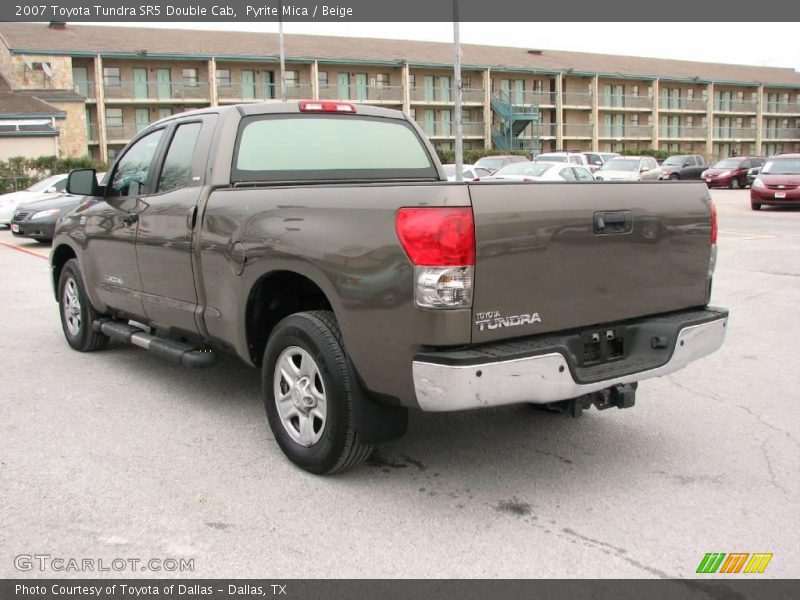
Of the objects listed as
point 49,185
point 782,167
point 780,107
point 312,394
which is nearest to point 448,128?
point 782,167

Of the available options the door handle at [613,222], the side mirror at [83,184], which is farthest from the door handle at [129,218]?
the door handle at [613,222]

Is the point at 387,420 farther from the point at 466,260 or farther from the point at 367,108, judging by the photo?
the point at 367,108

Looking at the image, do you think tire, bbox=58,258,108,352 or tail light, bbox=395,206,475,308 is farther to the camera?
tire, bbox=58,258,108,352

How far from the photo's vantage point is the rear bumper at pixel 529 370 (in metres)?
3.40

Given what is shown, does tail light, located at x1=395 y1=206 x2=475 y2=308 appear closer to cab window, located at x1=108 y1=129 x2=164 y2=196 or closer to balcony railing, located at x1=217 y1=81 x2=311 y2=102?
cab window, located at x1=108 y1=129 x2=164 y2=196

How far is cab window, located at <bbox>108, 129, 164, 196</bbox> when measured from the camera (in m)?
5.80

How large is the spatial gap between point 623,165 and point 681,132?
45.5 metres

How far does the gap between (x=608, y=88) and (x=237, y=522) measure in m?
71.1

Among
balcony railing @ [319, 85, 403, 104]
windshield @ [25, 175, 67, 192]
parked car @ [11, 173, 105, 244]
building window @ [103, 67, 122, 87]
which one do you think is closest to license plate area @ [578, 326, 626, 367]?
parked car @ [11, 173, 105, 244]

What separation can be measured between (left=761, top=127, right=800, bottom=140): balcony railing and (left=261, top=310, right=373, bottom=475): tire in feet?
278

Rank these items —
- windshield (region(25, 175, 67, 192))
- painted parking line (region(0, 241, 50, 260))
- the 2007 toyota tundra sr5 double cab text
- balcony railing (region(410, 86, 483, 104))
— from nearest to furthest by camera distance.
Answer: the 2007 toyota tundra sr5 double cab text < painted parking line (region(0, 241, 50, 260)) < windshield (region(25, 175, 67, 192)) < balcony railing (region(410, 86, 483, 104))

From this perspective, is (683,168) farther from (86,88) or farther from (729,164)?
(86,88)

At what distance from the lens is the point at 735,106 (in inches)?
3049

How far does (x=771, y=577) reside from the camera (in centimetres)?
314
